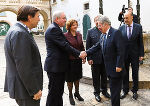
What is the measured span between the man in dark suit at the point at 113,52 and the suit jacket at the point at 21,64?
51.5 inches

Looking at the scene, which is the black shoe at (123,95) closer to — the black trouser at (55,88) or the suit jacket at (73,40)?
the suit jacket at (73,40)

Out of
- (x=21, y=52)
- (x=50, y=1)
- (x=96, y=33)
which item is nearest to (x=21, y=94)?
(x=21, y=52)

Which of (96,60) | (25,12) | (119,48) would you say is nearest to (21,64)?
(25,12)

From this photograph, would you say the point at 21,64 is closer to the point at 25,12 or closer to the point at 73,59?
the point at 25,12

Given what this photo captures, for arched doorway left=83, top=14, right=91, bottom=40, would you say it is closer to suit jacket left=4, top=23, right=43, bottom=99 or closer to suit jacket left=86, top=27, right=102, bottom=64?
suit jacket left=86, top=27, right=102, bottom=64

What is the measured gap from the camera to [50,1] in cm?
2566

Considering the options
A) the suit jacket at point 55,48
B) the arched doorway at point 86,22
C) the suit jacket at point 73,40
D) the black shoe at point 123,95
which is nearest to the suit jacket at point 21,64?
the suit jacket at point 55,48

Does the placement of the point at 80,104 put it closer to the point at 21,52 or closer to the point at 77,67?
the point at 77,67

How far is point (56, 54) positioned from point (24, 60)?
1.22 metres

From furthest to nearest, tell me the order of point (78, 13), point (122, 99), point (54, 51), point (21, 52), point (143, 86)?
point (78, 13) → point (143, 86) → point (122, 99) → point (54, 51) → point (21, 52)

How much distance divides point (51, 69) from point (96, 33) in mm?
1341

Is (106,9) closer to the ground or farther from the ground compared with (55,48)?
farther from the ground

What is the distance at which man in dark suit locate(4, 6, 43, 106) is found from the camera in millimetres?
1972

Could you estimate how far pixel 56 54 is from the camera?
3.18m
